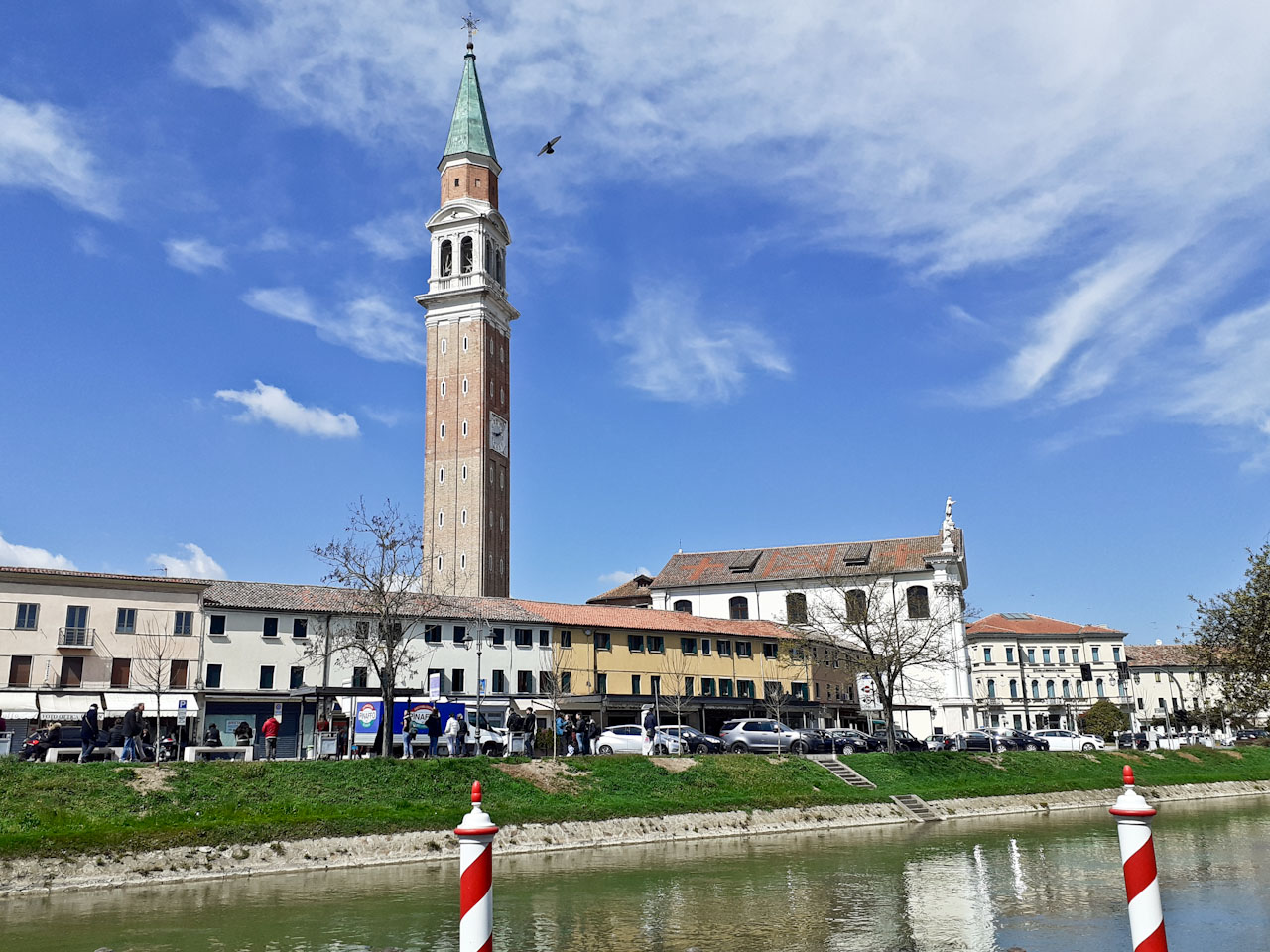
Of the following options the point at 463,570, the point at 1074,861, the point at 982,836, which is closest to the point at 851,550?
the point at 463,570

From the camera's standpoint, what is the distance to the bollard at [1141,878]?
→ 15.9 ft

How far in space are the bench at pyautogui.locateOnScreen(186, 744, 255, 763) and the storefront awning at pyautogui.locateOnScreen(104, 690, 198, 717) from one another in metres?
11.3

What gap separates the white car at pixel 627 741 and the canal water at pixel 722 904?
13965mm

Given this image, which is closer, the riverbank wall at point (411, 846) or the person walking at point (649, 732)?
the riverbank wall at point (411, 846)

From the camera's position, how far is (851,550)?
90.2 meters

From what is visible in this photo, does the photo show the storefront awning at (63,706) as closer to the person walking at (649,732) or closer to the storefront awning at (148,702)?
the storefront awning at (148,702)

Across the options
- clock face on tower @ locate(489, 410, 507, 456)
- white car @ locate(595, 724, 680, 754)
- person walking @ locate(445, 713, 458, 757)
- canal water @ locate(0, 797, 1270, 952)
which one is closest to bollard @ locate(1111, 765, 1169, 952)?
canal water @ locate(0, 797, 1270, 952)

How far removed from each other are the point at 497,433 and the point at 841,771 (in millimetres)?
54234

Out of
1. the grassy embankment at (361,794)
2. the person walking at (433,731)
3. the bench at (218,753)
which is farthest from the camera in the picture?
the person walking at (433,731)

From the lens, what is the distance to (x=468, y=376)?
283ft

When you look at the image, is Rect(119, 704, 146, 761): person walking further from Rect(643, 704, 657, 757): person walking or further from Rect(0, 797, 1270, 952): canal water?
Rect(643, 704, 657, 757): person walking

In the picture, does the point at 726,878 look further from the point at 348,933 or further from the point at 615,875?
the point at 348,933

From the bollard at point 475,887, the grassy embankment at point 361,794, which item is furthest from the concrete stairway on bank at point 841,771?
the bollard at point 475,887

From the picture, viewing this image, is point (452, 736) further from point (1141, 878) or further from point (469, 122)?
point (469, 122)
